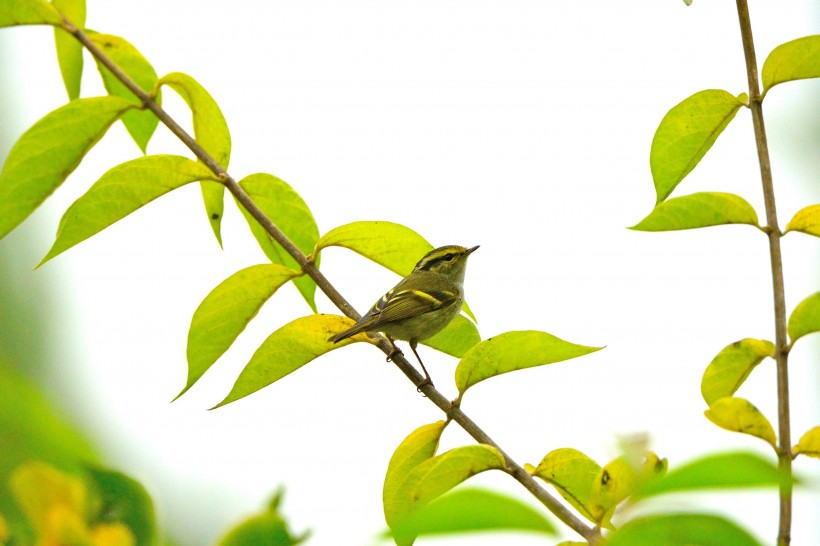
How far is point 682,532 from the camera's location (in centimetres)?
79

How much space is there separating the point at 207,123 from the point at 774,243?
134cm

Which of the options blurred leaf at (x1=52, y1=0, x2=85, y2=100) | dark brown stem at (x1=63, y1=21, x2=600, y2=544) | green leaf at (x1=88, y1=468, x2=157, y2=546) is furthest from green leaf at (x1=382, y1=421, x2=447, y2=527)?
blurred leaf at (x1=52, y1=0, x2=85, y2=100)

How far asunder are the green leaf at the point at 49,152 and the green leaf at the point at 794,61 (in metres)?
1.41

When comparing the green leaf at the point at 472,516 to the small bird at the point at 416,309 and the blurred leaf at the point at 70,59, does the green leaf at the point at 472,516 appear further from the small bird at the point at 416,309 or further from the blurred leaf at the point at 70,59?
the small bird at the point at 416,309

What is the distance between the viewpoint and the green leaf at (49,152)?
200 cm

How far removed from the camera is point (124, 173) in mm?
2006

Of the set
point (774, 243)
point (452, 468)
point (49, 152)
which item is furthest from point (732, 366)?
point (49, 152)

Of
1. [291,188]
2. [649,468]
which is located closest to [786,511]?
[649,468]

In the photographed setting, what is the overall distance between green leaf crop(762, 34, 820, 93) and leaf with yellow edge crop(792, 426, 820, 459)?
767mm

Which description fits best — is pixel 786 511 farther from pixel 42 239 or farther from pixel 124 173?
pixel 42 239

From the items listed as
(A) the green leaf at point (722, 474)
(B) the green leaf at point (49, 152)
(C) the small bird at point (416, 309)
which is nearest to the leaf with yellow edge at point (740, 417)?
(A) the green leaf at point (722, 474)

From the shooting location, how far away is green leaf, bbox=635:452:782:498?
2.29 feet

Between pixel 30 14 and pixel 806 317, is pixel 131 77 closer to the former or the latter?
pixel 30 14

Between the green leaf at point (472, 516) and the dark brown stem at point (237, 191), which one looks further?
the dark brown stem at point (237, 191)
